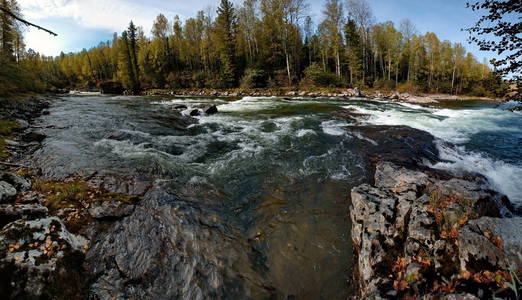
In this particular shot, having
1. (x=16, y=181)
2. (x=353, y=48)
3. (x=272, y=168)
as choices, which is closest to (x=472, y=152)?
(x=272, y=168)

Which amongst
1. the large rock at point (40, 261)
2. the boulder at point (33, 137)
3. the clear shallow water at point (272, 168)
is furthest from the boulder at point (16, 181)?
the boulder at point (33, 137)

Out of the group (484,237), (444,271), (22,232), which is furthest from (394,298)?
(22,232)

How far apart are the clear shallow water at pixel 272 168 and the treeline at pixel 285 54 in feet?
99.1

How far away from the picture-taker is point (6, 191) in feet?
15.3

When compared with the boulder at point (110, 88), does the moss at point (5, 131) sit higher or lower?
lower

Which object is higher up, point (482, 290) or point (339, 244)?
point (482, 290)

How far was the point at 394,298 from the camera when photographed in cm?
Result: 290

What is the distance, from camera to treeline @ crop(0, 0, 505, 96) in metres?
39.6

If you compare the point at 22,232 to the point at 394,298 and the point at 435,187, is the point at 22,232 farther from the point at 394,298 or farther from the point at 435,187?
the point at 435,187

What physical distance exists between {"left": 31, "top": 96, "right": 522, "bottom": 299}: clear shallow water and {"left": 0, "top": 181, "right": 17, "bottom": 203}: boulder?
1.54 m

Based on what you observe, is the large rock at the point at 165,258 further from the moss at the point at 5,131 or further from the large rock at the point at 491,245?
the moss at the point at 5,131

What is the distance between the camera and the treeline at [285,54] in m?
39.6

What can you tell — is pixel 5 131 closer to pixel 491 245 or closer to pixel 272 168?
pixel 272 168

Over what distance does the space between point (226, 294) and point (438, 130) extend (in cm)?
1382
